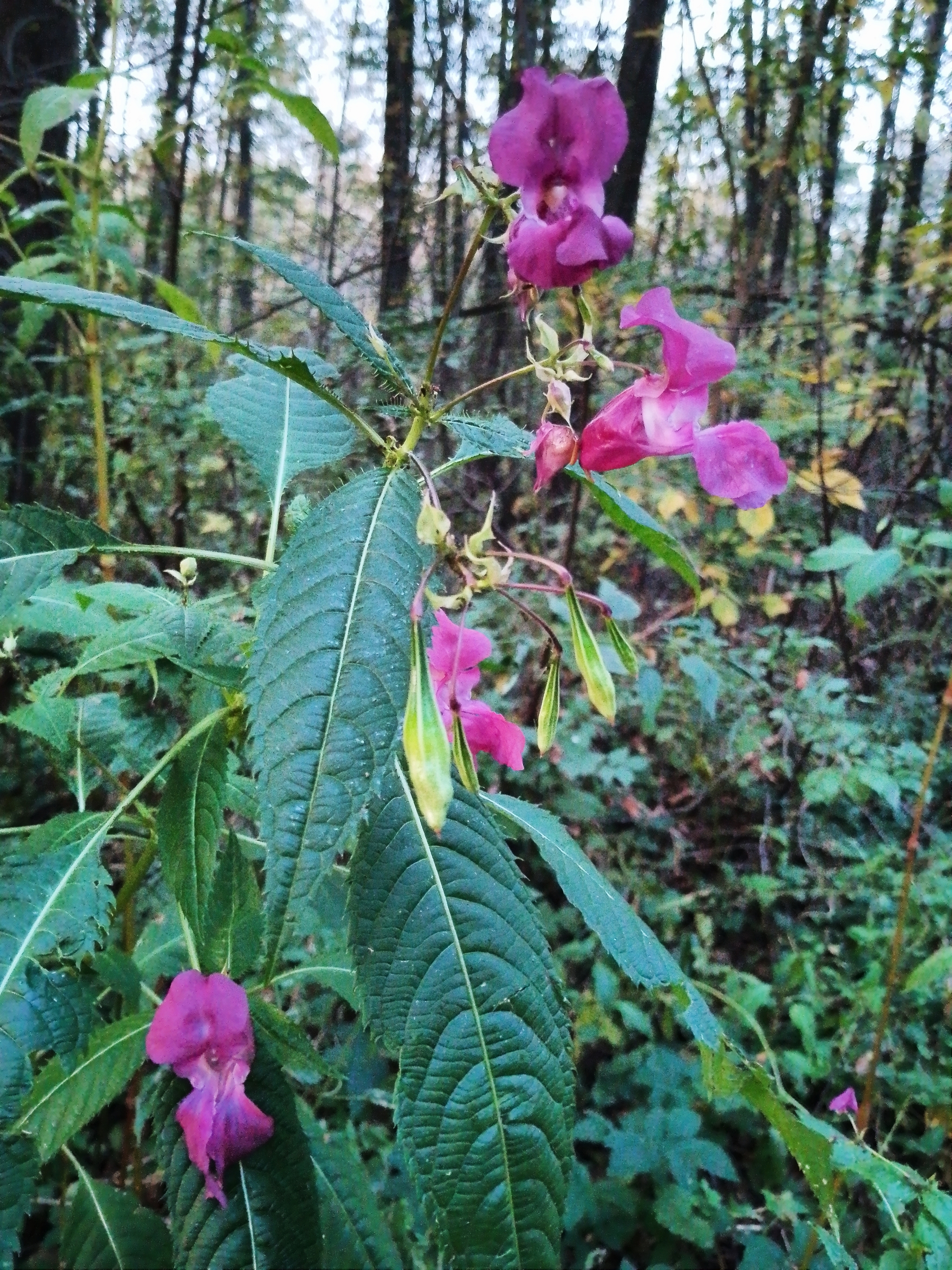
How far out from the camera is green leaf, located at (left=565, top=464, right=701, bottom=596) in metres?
0.75

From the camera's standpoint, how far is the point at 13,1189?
0.63 metres

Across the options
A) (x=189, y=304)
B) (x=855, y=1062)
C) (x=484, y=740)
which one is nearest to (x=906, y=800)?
(x=855, y=1062)

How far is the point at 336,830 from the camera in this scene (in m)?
0.44

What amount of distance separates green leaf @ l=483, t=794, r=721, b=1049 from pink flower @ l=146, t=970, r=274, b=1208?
0.31 m

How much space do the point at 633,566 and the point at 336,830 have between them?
11.6 feet

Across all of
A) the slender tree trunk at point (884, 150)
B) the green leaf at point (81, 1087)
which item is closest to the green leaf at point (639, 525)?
the green leaf at point (81, 1087)

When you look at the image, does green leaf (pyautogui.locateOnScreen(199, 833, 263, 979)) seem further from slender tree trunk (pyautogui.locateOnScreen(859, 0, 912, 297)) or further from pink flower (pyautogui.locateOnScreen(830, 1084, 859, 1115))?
slender tree trunk (pyautogui.locateOnScreen(859, 0, 912, 297))

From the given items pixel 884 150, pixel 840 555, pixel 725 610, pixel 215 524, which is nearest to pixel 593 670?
pixel 840 555

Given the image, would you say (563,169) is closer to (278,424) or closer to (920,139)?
(278,424)

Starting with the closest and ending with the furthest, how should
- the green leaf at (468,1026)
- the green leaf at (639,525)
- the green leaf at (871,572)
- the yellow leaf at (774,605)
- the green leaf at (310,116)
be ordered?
the green leaf at (468,1026) < the green leaf at (639,525) < the green leaf at (310,116) < the green leaf at (871,572) < the yellow leaf at (774,605)

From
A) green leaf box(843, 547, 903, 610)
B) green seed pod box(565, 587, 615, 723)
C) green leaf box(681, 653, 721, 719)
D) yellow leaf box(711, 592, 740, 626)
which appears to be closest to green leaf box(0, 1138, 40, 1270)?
green seed pod box(565, 587, 615, 723)

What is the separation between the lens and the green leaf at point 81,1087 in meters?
0.74

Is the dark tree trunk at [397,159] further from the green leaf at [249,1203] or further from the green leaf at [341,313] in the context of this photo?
the green leaf at [249,1203]

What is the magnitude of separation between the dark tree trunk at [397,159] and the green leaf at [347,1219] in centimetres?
379
